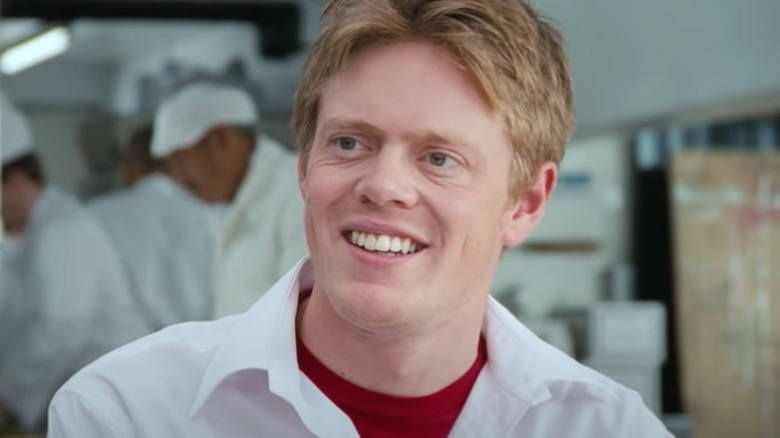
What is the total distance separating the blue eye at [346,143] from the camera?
0.71 metres

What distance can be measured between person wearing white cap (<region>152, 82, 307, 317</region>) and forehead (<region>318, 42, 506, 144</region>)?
78 centimetres

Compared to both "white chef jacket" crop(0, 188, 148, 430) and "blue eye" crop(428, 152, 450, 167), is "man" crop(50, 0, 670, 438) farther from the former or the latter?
"white chef jacket" crop(0, 188, 148, 430)

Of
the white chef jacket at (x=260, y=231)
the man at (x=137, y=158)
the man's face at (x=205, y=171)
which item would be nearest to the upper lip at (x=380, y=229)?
the white chef jacket at (x=260, y=231)

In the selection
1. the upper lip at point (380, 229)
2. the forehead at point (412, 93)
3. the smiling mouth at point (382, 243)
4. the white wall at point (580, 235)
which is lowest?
the white wall at point (580, 235)

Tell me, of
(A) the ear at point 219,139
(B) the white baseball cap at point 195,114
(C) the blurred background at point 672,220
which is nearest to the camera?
(A) the ear at point 219,139

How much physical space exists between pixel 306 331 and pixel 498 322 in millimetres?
120

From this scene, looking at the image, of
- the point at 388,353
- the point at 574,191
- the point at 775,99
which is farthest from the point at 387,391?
the point at 574,191

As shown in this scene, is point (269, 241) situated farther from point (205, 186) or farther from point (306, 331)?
point (306, 331)

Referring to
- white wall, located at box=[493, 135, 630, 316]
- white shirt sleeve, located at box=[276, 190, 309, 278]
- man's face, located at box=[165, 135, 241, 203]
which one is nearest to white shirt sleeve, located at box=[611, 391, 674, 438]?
white shirt sleeve, located at box=[276, 190, 309, 278]

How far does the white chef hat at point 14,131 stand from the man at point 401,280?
1.49 meters

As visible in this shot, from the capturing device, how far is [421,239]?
2.33ft

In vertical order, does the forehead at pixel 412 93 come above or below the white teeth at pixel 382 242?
above

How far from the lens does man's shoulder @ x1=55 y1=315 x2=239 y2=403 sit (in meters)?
0.76

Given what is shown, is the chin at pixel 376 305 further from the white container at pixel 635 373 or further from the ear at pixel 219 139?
the white container at pixel 635 373
